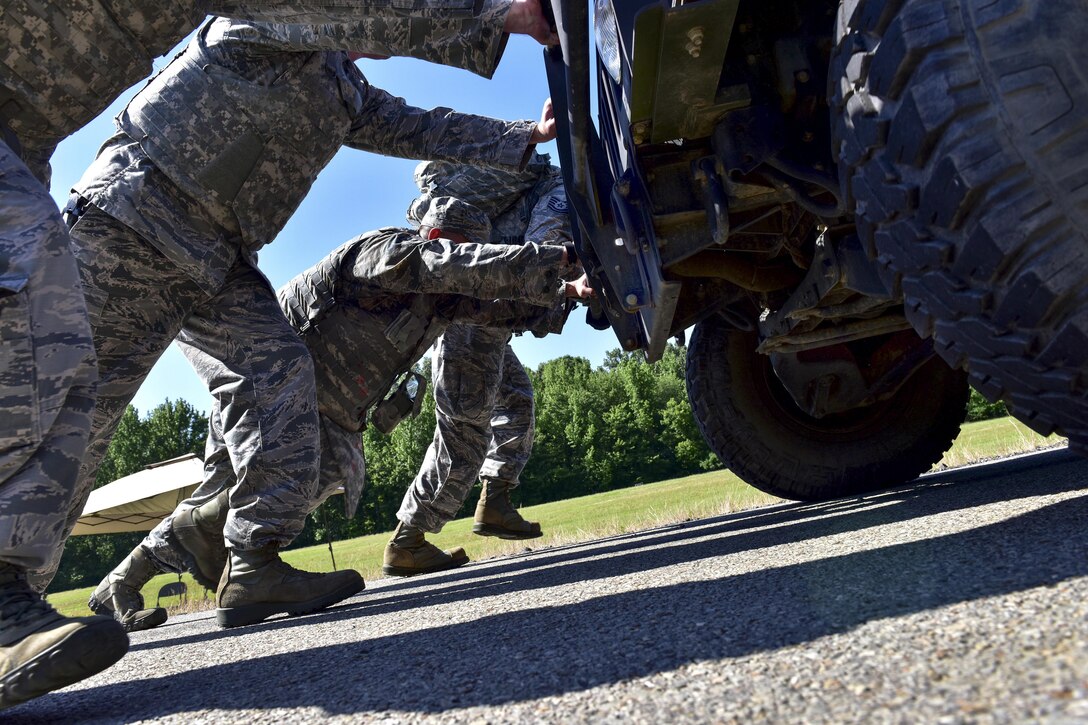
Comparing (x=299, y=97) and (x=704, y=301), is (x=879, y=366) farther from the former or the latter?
(x=299, y=97)

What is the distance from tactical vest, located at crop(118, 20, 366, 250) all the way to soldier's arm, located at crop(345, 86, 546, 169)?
0.90ft

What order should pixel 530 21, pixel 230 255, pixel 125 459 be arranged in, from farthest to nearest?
pixel 125 459 < pixel 230 255 < pixel 530 21

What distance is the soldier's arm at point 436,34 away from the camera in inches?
91.4

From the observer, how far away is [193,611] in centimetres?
489

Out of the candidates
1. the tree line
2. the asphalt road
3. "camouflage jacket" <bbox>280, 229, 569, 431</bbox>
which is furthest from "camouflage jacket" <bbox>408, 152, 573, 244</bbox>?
the tree line

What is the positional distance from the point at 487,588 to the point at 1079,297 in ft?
6.70

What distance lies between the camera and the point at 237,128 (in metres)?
2.77

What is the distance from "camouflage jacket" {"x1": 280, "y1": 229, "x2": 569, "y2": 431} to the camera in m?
3.34

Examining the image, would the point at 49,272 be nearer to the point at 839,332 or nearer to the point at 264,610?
the point at 264,610

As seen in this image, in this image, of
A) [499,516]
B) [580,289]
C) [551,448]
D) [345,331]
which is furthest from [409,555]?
[551,448]

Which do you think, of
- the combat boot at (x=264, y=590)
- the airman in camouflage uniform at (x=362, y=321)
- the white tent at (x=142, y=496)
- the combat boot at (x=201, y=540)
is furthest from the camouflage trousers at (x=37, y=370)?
the white tent at (x=142, y=496)

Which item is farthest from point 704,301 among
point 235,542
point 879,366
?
point 235,542

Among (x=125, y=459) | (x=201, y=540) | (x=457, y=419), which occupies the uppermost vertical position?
(x=125, y=459)

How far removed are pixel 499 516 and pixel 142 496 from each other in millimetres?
10861
